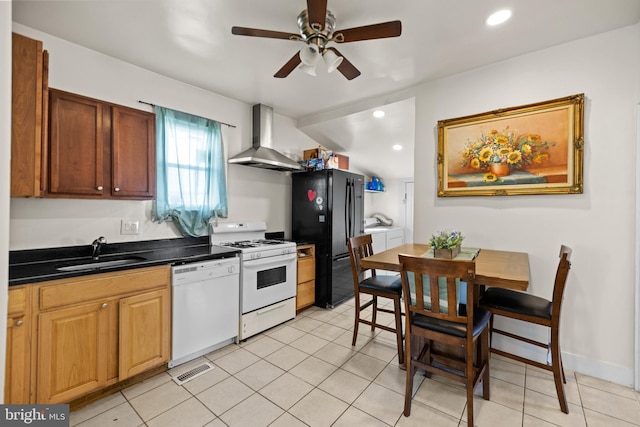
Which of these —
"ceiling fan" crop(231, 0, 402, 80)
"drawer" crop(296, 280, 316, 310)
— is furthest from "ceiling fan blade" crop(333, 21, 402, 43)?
"drawer" crop(296, 280, 316, 310)

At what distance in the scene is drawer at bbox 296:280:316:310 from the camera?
3.34m

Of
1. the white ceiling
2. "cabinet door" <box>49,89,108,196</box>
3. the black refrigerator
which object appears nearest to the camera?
the white ceiling

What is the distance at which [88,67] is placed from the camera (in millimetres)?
2270

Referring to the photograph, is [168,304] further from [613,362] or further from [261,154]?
[613,362]

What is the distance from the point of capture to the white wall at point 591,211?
204cm

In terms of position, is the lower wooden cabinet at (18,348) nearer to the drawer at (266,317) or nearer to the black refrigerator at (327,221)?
the drawer at (266,317)

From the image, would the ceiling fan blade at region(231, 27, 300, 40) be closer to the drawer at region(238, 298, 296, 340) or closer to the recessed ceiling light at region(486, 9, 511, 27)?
the recessed ceiling light at region(486, 9, 511, 27)

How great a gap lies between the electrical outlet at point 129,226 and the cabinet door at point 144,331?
766 mm

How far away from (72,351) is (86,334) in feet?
0.35

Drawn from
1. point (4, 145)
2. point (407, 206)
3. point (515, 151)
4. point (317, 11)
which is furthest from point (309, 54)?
point (407, 206)

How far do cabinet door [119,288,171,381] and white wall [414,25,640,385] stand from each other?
2.88 m

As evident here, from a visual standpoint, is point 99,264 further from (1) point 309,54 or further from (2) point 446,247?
(2) point 446,247

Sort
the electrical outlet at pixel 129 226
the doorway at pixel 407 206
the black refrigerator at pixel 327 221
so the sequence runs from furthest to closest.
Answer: the doorway at pixel 407 206 < the black refrigerator at pixel 327 221 < the electrical outlet at pixel 129 226

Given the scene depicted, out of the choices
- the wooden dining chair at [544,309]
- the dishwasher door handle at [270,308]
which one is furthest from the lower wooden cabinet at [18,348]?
the wooden dining chair at [544,309]
